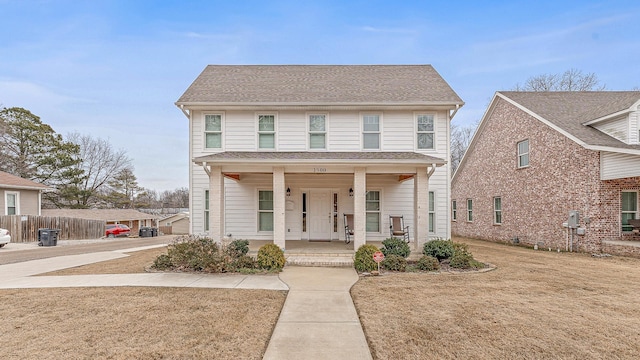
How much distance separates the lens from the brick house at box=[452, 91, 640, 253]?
1078cm

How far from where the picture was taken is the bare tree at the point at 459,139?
32.4 meters

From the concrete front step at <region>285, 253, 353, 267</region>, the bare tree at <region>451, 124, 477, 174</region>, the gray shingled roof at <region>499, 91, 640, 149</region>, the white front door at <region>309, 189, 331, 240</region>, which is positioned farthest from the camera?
the bare tree at <region>451, 124, 477, 174</region>

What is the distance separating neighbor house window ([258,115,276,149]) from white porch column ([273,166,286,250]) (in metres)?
2.49

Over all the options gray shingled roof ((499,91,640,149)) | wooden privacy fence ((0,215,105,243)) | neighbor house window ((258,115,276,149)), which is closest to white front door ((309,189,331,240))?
neighbor house window ((258,115,276,149))

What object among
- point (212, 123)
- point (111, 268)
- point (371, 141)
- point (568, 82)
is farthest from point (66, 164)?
point (568, 82)

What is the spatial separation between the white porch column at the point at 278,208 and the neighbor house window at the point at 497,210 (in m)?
13.0

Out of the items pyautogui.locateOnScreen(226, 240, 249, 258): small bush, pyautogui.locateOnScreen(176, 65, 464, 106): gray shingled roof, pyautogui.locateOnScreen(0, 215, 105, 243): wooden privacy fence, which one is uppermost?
pyautogui.locateOnScreen(176, 65, 464, 106): gray shingled roof

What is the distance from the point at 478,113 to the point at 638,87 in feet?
38.6

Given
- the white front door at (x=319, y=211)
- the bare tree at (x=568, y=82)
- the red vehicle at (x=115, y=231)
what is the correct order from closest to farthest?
the white front door at (x=319, y=211) < the bare tree at (x=568, y=82) < the red vehicle at (x=115, y=231)

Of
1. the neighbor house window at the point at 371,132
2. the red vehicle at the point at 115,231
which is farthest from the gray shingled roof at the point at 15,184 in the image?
the neighbor house window at the point at 371,132

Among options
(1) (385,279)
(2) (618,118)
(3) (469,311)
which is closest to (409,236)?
(1) (385,279)

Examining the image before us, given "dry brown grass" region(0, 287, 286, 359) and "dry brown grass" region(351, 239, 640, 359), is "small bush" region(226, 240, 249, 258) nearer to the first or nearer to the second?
"dry brown grass" region(0, 287, 286, 359)

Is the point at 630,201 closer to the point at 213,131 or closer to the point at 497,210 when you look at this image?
the point at 497,210

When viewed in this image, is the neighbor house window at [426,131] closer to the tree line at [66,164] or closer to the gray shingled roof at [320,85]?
the gray shingled roof at [320,85]
